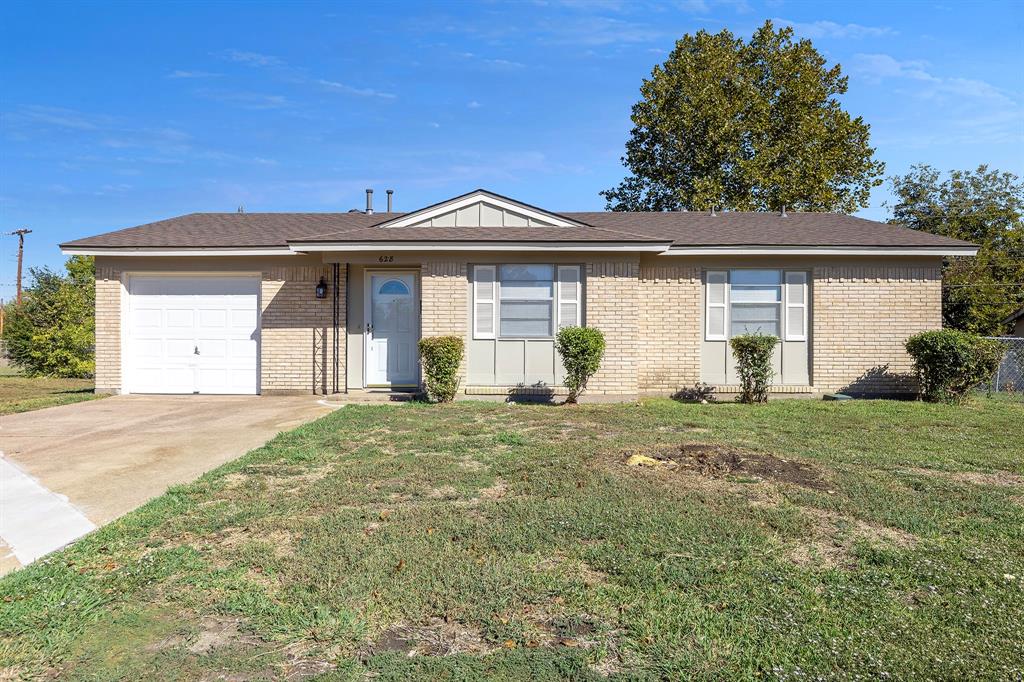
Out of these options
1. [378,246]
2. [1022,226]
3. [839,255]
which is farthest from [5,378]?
[1022,226]

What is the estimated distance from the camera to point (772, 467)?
546 cm

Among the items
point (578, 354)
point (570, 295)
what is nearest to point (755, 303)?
point (570, 295)

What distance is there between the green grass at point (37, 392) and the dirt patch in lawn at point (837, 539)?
1130 centimetres

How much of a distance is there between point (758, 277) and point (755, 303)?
531mm

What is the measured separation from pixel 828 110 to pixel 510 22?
19.2 metres

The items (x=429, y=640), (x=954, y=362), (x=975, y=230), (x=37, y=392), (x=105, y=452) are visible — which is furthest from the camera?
(x=975, y=230)

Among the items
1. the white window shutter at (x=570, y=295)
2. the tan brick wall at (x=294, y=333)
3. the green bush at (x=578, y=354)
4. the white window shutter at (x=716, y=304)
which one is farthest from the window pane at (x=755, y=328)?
the tan brick wall at (x=294, y=333)

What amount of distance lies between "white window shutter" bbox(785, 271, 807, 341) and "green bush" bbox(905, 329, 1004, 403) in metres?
1.97

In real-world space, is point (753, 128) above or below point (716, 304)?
above

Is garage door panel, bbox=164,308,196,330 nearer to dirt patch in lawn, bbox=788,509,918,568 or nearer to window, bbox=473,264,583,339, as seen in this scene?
window, bbox=473,264,583,339

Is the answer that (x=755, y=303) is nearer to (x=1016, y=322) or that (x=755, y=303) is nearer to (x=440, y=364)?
(x=440, y=364)

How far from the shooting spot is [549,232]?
34.2ft

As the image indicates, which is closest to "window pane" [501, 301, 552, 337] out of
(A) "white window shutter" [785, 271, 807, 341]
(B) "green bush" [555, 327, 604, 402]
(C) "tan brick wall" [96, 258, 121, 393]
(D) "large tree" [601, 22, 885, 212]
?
(B) "green bush" [555, 327, 604, 402]

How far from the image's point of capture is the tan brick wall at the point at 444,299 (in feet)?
34.3
